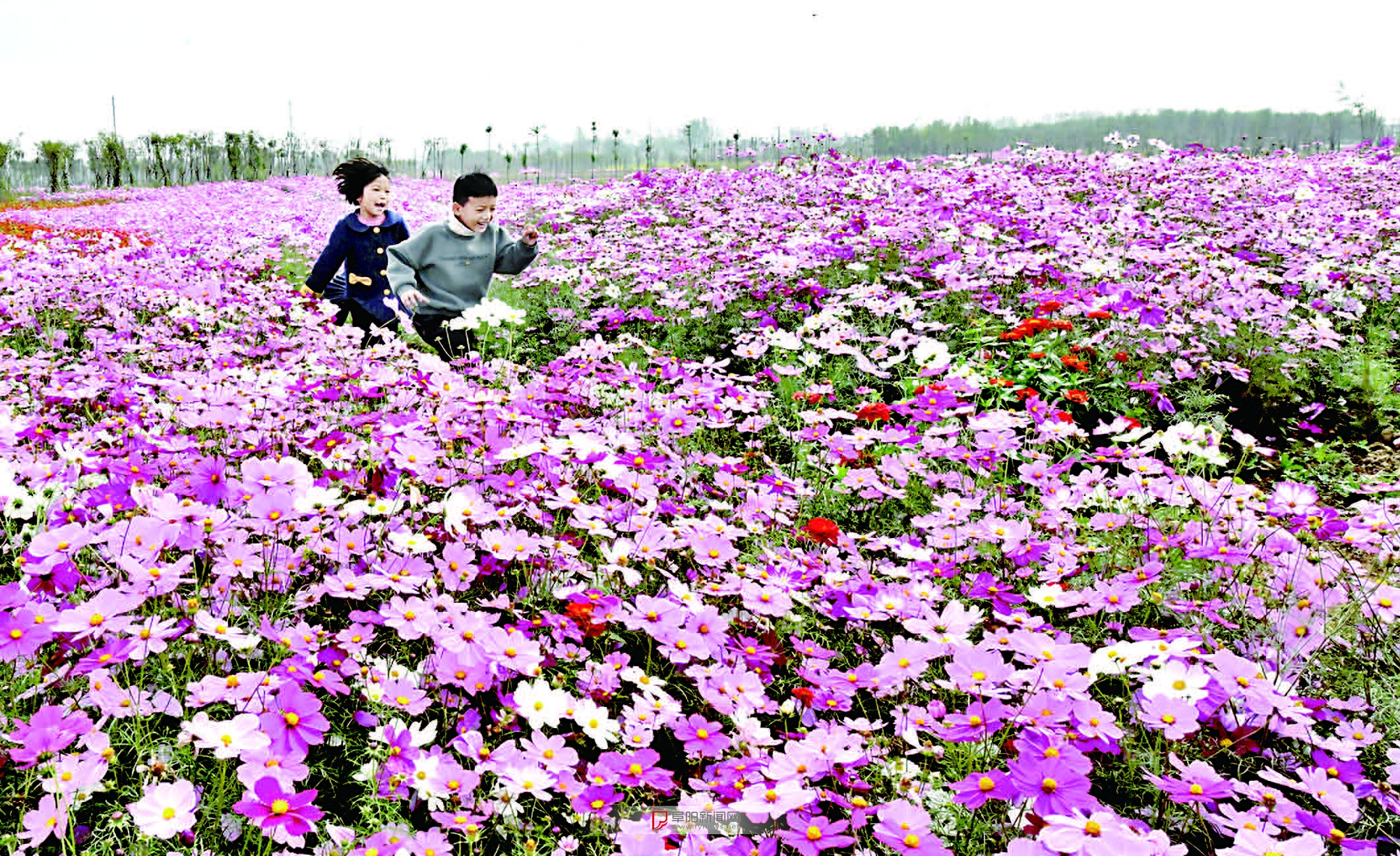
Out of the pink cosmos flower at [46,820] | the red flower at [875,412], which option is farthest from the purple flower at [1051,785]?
the red flower at [875,412]

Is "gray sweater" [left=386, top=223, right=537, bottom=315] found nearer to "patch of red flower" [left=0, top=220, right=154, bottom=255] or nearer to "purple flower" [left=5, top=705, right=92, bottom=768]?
"purple flower" [left=5, top=705, right=92, bottom=768]

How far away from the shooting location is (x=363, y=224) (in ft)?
18.2

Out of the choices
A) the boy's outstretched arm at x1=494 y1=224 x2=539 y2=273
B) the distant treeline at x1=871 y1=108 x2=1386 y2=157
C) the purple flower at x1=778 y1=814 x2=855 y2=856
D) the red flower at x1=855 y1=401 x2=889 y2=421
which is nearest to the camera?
the purple flower at x1=778 y1=814 x2=855 y2=856

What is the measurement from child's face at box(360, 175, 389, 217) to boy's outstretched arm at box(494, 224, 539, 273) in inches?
36.5

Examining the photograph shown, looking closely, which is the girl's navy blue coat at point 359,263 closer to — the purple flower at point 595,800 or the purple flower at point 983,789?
the purple flower at point 595,800

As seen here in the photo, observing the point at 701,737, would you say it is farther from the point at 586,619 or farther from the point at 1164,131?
the point at 1164,131

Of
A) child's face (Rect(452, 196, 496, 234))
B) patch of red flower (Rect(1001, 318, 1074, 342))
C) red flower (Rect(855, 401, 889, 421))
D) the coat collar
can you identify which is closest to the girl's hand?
child's face (Rect(452, 196, 496, 234))

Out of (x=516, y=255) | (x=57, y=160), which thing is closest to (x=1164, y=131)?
(x=516, y=255)

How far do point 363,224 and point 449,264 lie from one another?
2.76ft

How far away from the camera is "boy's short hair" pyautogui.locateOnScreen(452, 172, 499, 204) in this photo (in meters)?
5.12

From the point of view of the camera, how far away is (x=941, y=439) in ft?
10.2

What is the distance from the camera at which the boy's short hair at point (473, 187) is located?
512 centimetres

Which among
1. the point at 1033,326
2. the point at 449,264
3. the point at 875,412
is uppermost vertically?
the point at 449,264

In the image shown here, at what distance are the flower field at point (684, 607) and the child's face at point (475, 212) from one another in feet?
4.12
